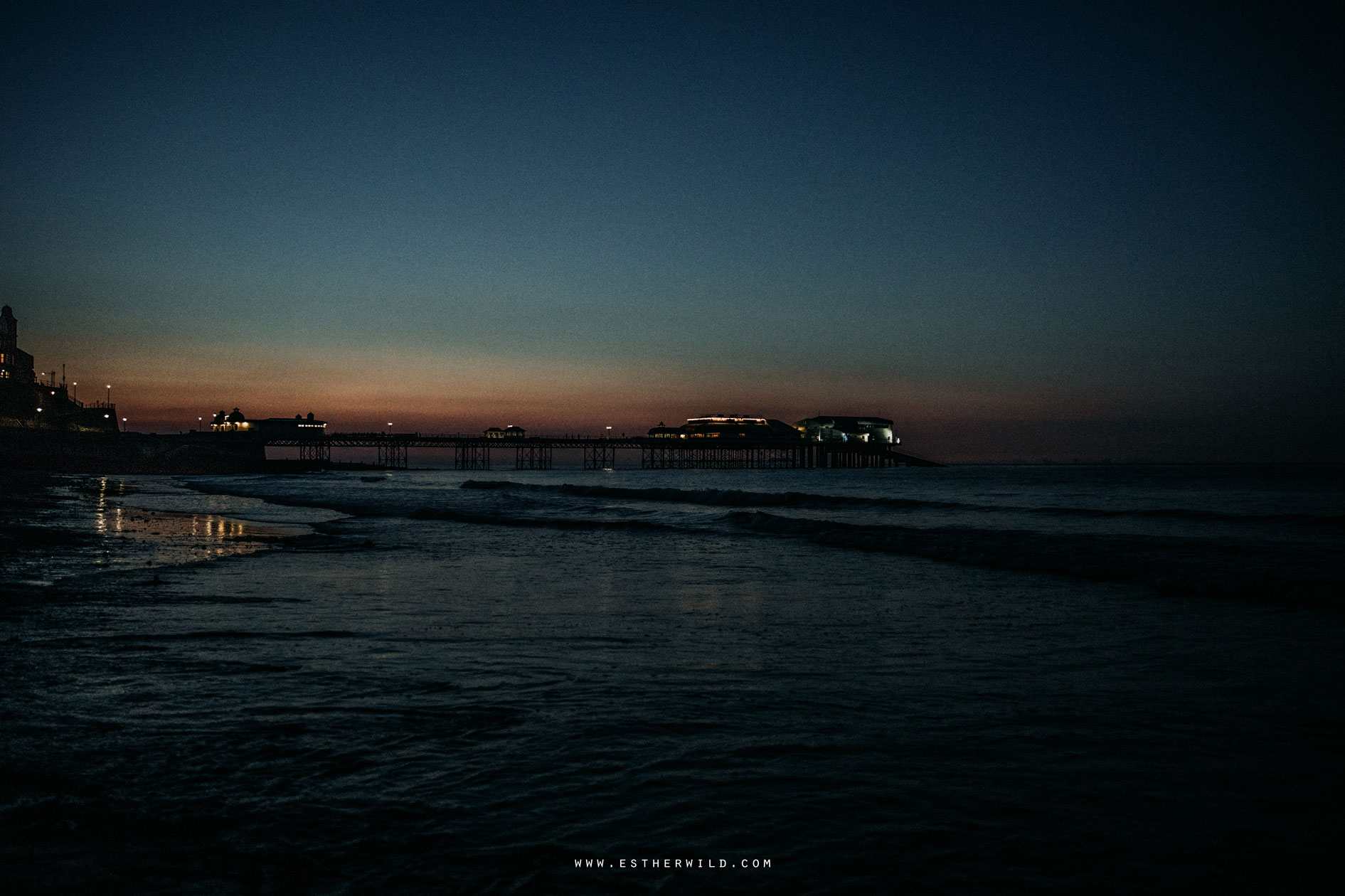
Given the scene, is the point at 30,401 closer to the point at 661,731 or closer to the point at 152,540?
the point at 152,540

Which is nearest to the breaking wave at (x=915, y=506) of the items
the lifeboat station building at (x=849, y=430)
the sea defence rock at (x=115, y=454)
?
the sea defence rock at (x=115, y=454)

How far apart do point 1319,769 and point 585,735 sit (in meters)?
3.71

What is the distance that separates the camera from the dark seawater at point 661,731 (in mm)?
3039

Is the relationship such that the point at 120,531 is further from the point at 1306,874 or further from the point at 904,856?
the point at 1306,874

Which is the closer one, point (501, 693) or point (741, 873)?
point (741, 873)

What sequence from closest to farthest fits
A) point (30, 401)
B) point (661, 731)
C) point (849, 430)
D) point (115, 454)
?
point (661, 731) < point (115, 454) < point (30, 401) < point (849, 430)

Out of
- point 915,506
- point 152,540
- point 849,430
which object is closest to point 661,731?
point 152,540

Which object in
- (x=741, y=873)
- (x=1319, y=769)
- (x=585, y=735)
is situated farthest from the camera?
(x=585, y=735)

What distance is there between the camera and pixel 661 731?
4582 millimetres

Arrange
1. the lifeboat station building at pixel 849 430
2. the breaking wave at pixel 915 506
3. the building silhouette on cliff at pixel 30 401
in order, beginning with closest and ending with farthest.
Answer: the breaking wave at pixel 915 506, the building silhouette on cliff at pixel 30 401, the lifeboat station building at pixel 849 430

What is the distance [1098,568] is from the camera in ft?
41.6

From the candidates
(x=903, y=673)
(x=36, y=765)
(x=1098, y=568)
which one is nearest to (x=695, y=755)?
(x=903, y=673)

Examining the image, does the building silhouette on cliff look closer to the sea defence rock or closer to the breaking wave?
the sea defence rock

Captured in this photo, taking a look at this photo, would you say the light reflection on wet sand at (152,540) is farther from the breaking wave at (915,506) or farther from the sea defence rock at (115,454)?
the sea defence rock at (115,454)
